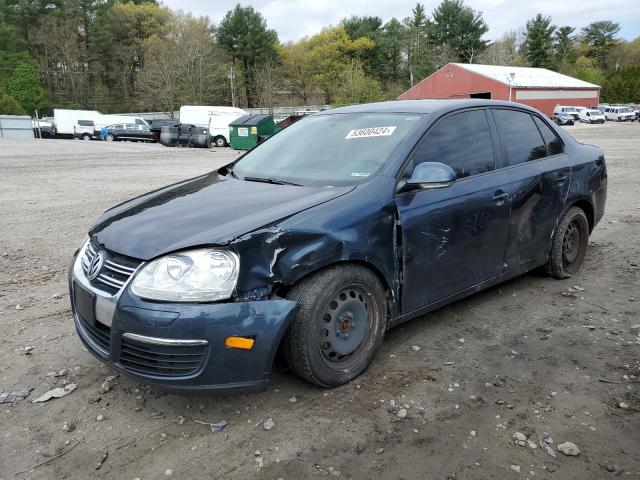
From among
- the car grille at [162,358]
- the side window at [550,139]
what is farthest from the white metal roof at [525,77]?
the car grille at [162,358]

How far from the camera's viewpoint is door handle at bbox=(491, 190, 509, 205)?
157 inches

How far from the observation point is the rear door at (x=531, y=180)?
423cm

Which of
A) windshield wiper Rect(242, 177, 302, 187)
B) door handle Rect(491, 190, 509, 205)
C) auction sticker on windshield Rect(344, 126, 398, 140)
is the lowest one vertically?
door handle Rect(491, 190, 509, 205)

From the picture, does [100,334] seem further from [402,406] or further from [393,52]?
[393,52]

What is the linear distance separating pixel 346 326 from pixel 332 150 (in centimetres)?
129

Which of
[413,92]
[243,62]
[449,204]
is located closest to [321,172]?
[449,204]

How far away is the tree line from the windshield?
50431 mm

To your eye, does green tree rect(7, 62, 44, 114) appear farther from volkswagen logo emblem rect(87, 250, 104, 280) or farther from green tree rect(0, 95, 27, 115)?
volkswagen logo emblem rect(87, 250, 104, 280)

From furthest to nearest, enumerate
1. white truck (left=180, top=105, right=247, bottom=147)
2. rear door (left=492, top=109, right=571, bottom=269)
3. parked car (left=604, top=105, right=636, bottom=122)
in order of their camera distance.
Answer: parked car (left=604, top=105, right=636, bottom=122) → white truck (left=180, top=105, right=247, bottom=147) → rear door (left=492, top=109, right=571, bottom=269)

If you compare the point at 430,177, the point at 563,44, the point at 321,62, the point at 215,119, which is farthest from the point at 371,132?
the point at 563,44

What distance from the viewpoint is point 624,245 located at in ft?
20.4

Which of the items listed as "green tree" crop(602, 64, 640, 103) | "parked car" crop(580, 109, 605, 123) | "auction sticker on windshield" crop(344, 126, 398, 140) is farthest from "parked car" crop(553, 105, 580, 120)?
"auction sticker on windshield" crop(344, 126, 398, 140)

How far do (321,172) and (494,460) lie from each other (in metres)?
1.98

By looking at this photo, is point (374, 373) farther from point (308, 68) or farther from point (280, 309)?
point (308, 68)
